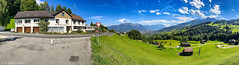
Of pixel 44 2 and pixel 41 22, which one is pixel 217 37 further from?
pixel 44 2

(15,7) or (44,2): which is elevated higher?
(44,2)

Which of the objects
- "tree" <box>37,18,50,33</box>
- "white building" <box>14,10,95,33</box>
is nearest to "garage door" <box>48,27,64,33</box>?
"white building" <box>14,10,95,33</box>

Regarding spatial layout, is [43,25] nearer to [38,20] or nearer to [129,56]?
[38,20]

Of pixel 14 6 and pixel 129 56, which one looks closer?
pixel 129 56

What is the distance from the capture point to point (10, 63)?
27.6 feet

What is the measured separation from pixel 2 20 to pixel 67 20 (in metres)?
26.5

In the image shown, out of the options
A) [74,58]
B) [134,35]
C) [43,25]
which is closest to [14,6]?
[43,25]

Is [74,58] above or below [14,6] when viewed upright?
below

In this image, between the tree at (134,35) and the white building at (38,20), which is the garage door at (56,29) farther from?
the tree at (134,35)

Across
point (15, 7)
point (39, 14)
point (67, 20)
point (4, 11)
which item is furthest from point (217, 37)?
point (15, 7)

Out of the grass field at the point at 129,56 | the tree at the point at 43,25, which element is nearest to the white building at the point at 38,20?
the tree at the point at 43,25

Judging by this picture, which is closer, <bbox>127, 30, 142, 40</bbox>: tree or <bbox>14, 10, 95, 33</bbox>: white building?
<bbox>14, 10, 95, 33</bbox>: white building

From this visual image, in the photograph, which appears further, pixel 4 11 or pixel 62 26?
pixel 4 11

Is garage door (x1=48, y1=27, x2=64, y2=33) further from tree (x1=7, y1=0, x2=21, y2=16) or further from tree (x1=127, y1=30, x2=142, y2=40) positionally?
tree (x1=7, y1=0, x2=21, y2=16)
